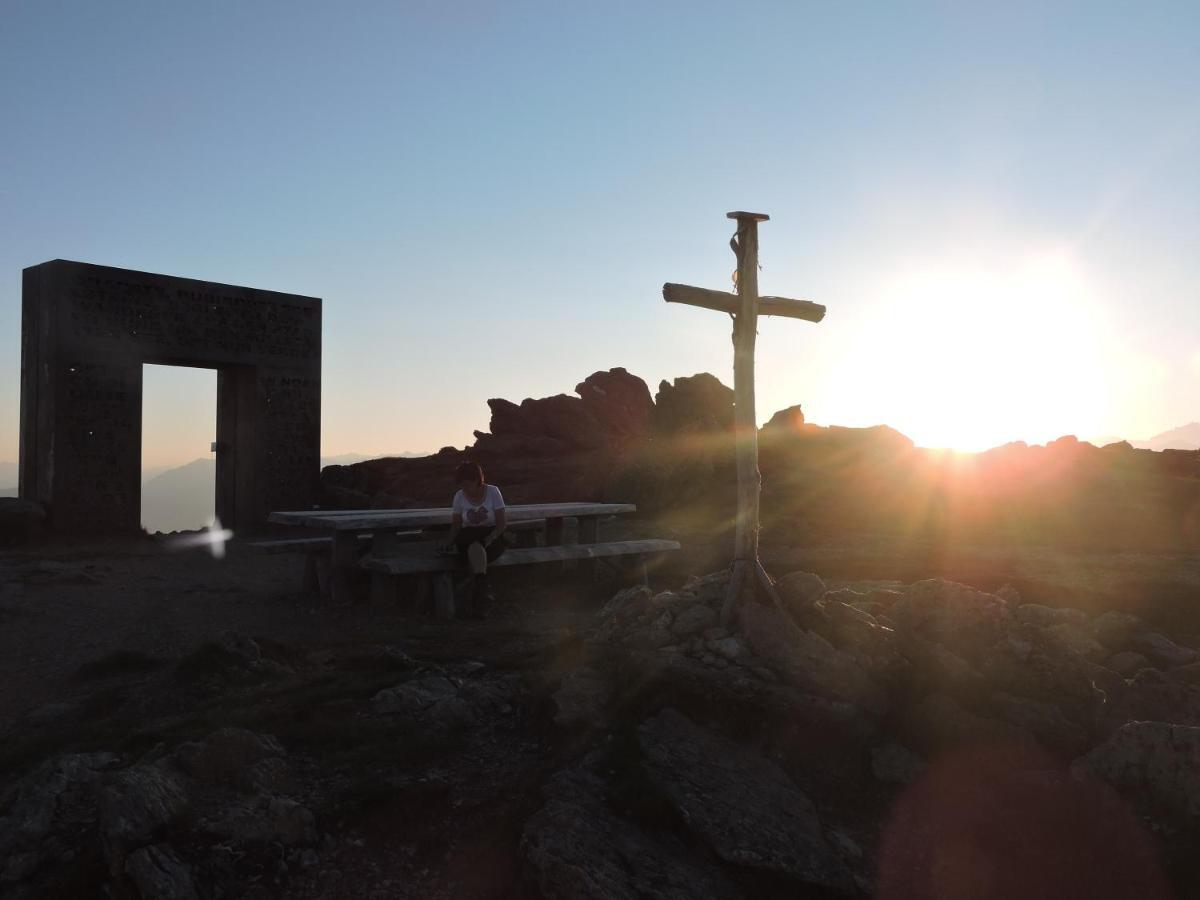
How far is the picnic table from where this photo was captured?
7.90 metres

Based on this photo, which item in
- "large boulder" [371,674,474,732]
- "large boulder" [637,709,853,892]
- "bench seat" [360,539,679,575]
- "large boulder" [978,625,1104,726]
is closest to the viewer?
"large boulder" [637,709,853,892]

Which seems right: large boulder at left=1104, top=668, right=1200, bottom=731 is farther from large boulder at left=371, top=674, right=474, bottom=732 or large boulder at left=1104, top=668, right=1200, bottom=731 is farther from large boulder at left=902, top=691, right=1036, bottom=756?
large boulder at left=371, top=674, right=474, bottom=732

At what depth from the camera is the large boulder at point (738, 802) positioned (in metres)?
3.44

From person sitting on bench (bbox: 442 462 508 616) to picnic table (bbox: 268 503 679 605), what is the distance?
281 millimetres

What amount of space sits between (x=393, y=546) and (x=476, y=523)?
1.17 metres

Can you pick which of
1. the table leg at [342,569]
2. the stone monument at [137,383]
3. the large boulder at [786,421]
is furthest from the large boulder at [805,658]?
the large boulder at [786,421]

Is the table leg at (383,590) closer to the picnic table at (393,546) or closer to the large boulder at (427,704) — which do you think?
the picnic table at (393,546)

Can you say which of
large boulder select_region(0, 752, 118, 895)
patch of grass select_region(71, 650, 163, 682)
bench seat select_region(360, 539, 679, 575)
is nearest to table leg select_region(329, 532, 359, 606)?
bench seat select_region(360, 539, 679, 575)

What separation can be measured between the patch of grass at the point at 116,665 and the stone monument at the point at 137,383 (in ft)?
25.6

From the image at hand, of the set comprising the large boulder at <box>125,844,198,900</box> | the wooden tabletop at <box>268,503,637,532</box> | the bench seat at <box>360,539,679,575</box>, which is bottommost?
the large boulder at <box>125,844,198,900</box>

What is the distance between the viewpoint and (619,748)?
4078 millimetres

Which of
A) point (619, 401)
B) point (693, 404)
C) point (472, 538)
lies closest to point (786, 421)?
point (693, 404)

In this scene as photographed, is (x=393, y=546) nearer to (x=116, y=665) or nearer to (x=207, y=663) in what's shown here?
(x=116, y=665)

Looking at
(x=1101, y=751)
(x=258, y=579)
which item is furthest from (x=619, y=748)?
(x=258, y=579)
